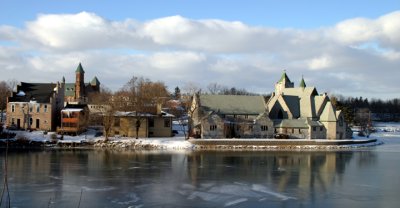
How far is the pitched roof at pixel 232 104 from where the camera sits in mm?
65562

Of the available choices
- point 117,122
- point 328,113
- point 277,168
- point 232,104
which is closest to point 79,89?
point 117,122

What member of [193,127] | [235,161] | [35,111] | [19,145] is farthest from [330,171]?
[35,111]

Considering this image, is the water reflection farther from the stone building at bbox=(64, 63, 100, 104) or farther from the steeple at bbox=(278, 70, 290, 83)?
the stone building at bbox=(64, 63, 100, 104)

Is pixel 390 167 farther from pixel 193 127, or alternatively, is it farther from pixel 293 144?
pixel 193 127

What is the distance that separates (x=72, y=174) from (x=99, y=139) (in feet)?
84.0

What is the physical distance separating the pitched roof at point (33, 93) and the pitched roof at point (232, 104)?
21276 mm

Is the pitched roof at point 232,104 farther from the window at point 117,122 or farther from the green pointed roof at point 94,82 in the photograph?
the green pointed roof at point 94,82

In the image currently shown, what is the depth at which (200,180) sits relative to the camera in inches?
1162

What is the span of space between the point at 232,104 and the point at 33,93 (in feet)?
91.6

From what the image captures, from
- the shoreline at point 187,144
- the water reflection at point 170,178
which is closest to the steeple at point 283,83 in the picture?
the shoreline at point 187,144

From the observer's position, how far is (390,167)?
1474 inches

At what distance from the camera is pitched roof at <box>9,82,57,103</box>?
62.1 m

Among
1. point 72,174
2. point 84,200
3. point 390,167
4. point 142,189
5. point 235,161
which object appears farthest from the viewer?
point 235,161

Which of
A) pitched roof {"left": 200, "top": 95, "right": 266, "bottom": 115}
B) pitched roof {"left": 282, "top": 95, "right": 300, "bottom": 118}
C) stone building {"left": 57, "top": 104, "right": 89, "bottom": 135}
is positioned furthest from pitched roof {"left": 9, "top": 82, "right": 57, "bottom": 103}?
pitched roof {"left": 282, "top": 95, "right": 300, "bottom": 118}
